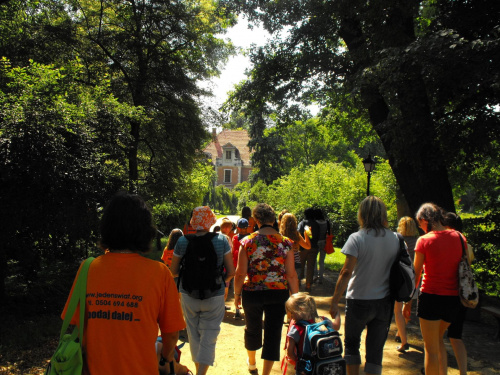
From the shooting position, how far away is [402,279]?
3660mm

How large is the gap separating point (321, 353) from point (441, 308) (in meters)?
1.62

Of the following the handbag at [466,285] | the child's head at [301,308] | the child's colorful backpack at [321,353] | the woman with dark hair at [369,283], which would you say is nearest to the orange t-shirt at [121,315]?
the child's colorful backpack at [321,353]

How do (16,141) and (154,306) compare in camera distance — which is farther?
(16,141)

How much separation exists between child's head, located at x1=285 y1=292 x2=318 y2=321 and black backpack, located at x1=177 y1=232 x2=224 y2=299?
926 mm

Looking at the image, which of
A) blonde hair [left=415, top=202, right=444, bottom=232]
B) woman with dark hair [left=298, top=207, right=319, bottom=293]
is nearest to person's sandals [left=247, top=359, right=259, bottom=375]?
blonde hair [left=415, top=202, right=444, bottom=232]

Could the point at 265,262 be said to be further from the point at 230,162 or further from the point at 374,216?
the point at 230,162

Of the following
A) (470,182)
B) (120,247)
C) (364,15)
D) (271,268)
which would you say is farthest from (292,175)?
(120,247)

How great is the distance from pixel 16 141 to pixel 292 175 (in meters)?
19.1

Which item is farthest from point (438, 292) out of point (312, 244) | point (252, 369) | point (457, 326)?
point (312, 244)

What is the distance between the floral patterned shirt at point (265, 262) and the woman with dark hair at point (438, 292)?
142 centimetres

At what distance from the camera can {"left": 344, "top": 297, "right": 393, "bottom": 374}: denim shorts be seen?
370 centimetres

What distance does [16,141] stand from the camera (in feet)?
23.7

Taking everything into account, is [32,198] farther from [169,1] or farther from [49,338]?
[169,1]

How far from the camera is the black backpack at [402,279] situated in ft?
11.9
